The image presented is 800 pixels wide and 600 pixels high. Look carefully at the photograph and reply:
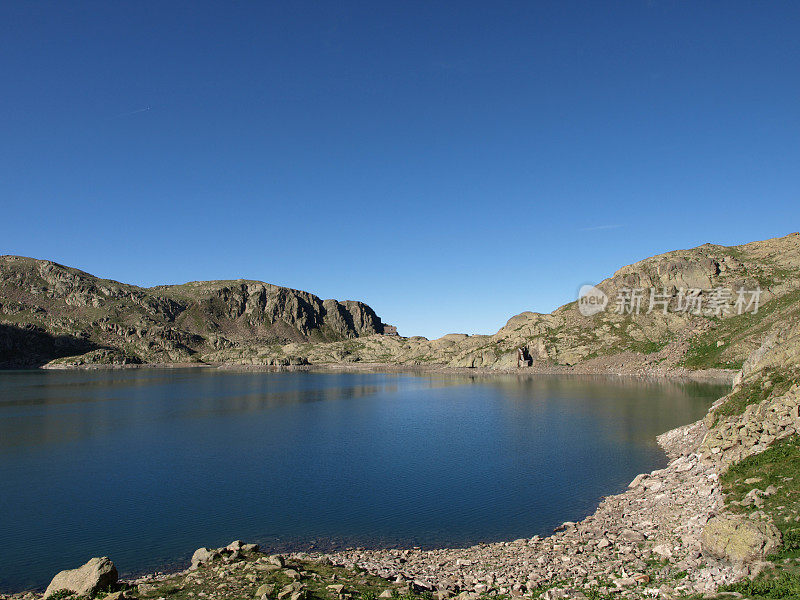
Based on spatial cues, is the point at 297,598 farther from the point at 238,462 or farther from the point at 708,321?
the point at 708,321

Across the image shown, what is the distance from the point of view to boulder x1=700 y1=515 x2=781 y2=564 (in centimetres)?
2050

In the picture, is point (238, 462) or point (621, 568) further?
point (238, 462)

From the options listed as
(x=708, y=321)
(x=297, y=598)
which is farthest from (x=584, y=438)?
(x=708, y=321)

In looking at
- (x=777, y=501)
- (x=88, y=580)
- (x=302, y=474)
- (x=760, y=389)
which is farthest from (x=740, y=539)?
(x=302, y=474)

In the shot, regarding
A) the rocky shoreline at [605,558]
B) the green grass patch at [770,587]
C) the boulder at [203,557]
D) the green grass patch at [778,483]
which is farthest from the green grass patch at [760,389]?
the boulder at [203,557]

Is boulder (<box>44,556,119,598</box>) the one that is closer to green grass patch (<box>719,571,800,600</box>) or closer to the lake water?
the lake water

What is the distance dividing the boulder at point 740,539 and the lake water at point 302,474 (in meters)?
14.2

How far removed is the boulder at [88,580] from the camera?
70.7 feet

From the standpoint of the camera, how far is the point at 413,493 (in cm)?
4662

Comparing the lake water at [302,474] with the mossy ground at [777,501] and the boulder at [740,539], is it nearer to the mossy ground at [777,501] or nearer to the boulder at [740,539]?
the mossy ground at [777,501]

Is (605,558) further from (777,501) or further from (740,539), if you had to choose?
(777,501)

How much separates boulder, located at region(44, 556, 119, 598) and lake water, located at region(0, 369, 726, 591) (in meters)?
9.02

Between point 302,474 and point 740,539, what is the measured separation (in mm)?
43622

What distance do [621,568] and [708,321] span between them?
210 metres
